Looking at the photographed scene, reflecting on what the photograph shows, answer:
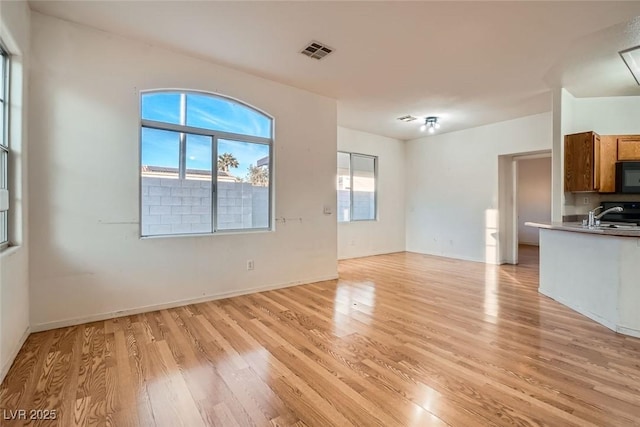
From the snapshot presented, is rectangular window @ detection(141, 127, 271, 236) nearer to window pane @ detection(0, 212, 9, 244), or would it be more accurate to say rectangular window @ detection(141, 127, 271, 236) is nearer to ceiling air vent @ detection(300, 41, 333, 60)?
window pane @ detection(0, 212, 9, 244)

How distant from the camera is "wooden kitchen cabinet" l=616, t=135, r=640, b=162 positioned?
14.1ft

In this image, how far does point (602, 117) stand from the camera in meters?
4.54

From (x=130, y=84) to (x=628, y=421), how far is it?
4.78m

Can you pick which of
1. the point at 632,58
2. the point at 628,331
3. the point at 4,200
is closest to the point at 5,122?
the point at 4,200

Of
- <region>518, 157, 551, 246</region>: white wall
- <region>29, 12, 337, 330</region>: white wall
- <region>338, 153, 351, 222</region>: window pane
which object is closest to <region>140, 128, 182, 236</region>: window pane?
<region>29, 12, 337, 330</region>: white wall

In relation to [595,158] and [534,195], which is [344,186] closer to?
[595,158]

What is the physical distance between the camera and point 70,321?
289 cm

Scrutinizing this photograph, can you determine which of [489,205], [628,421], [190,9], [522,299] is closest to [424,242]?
[489,205]

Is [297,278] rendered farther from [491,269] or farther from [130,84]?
[491,269]

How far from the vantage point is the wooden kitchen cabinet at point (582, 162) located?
13.3ft

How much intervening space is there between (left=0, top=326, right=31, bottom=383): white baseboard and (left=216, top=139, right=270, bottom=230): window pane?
1994 millimetres

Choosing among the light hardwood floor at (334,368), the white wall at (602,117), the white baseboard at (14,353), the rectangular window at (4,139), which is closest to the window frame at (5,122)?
the rectangular window at (4,139)

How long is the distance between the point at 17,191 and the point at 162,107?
1.61 metres

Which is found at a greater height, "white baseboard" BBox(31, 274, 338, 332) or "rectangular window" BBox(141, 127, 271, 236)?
"rectangular window" BBox(141, 127, 271, 236)
